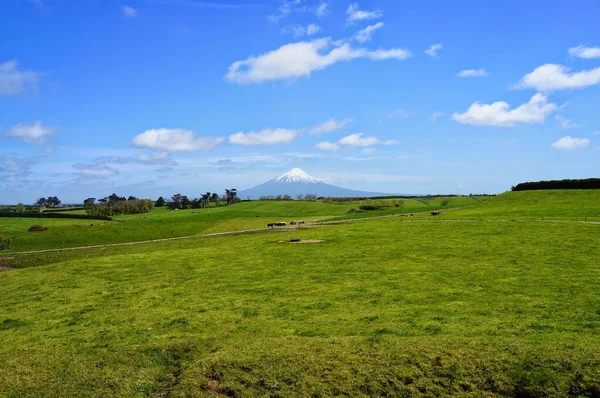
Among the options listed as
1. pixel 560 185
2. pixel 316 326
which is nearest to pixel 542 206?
pixel 560 185

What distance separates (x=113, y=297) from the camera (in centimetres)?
2862

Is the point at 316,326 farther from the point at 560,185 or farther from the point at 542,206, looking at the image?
the point at 560,185

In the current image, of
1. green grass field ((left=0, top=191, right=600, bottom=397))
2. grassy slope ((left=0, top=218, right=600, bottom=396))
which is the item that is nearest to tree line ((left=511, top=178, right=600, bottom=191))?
green grass field ((left=0, top=191, right=600, bottom=397))

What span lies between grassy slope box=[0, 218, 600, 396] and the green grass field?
0.08m

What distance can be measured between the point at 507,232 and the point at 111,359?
48475 millimetres

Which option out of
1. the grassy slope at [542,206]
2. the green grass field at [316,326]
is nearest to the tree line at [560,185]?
the grassy slope at [542,206]

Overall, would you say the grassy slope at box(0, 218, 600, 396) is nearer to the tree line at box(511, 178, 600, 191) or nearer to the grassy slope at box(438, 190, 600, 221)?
the grassy slope at box(438, 190, 600, 221)

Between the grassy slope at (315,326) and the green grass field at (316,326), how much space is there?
80 millimetres

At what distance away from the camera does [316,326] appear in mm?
20391

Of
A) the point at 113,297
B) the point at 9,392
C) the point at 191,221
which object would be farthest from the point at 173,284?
the point at 191,221

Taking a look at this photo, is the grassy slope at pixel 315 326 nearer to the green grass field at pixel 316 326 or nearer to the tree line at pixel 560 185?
the green grass field at pixel 316 326

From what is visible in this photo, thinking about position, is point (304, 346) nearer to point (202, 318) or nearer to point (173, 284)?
point (202, 318)

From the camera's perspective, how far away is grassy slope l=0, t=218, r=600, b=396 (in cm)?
1516

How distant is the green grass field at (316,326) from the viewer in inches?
596
